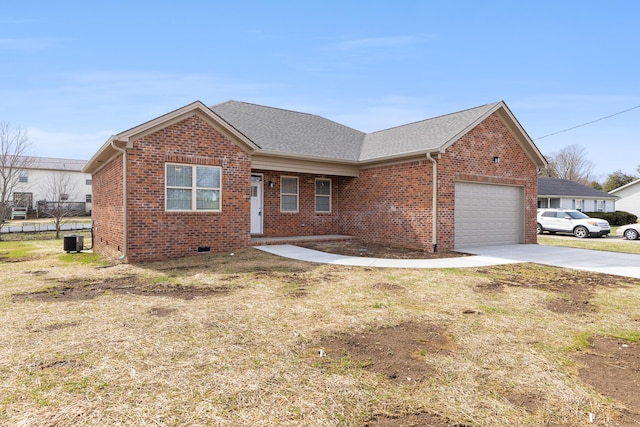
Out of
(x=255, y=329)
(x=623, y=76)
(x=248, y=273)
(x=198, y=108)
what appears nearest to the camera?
(x=255, y=329)

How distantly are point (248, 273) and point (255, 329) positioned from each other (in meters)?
3.98

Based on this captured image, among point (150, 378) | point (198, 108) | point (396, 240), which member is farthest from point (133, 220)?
point (396, 240)

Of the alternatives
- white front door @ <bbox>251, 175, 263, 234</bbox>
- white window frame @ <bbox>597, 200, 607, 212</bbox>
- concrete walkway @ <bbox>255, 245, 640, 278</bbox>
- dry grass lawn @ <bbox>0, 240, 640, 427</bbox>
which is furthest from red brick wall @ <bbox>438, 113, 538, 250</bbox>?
white window frame @ <bbox>597, 200, 607, 212</bbox>

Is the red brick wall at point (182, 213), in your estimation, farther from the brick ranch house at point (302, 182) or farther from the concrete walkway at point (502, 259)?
the concrete walkway at point (502, 259)

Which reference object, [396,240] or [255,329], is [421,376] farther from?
[396,240]

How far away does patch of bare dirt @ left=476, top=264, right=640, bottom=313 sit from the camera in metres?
6.29

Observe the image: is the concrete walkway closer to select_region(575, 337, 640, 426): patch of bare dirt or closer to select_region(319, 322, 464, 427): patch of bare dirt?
select_region(319, 322, 464, 427): patch of bare dirt

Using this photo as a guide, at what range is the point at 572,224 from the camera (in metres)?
21.5

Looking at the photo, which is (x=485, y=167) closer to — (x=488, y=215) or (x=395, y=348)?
(x=488, y=215)

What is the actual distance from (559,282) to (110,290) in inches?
378

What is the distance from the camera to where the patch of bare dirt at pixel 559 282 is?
20.6 ft

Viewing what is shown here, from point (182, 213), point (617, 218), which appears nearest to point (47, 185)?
point (182, 213)

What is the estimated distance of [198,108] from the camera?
11.0m

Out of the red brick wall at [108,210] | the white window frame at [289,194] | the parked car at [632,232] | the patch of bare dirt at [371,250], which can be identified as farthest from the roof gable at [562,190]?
the red brick wall at [108,210]
